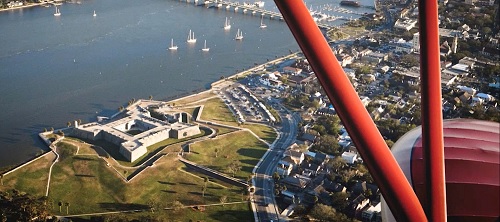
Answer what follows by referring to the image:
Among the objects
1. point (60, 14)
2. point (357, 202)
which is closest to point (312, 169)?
Result: point (357, 202)

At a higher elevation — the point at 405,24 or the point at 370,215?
the point at 405,24

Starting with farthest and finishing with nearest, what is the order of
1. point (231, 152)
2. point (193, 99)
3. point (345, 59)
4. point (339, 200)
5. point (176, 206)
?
point (345, 59) < point (193, 99) < point (231, 152) < point (339, 200) < point (176, 206)

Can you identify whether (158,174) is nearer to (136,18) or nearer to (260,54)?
(260,54)

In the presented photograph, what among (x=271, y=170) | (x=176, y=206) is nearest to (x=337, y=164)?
(x=271, y=170)

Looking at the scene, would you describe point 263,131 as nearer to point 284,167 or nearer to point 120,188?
point 284,167

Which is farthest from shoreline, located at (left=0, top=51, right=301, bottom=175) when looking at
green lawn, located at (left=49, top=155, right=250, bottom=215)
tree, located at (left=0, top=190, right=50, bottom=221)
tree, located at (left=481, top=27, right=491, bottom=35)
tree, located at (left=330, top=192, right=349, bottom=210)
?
tree, located at (left=481, top=27, right=491, bottom=35)

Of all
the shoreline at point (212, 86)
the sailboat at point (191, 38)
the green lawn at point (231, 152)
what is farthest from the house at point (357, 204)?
the sailboat at point (191, 38)

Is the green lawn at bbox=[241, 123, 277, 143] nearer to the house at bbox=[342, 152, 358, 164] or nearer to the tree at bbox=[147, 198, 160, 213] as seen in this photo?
the house at bbox=[342, 152, 358, 164]
